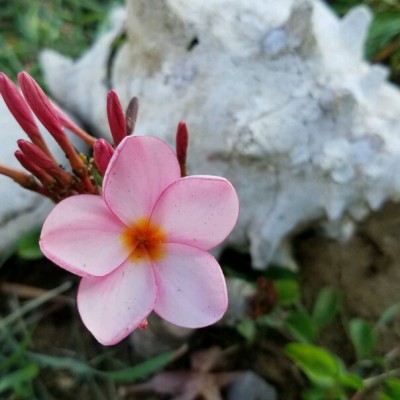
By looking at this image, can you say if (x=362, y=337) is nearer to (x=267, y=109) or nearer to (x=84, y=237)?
(x=267, y=109)

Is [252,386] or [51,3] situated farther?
[51,3]

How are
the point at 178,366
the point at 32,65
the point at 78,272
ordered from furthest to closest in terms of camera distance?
the point at 32,65, the point at 178,366, the point at 78,272

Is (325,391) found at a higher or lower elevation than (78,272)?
lower

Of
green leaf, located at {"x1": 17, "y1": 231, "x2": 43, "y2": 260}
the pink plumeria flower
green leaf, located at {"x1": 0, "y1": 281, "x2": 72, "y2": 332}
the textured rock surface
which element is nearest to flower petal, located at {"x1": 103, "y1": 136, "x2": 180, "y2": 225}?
the pink plumeria flower

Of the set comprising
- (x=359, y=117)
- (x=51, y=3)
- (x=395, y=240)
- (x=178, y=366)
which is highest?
(x=359, y=117)

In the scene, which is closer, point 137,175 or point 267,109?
point 137,175

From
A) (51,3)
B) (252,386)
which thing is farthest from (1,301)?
(51,3)

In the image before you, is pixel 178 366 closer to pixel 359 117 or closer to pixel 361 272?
pixel 361 272

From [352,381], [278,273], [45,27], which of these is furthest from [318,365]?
[45,27]

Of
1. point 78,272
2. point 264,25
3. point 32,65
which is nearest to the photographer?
point 78,272
